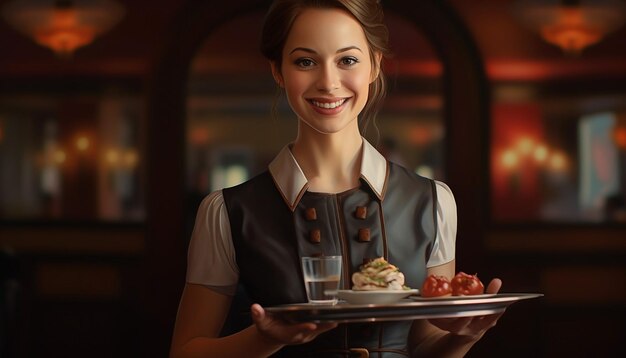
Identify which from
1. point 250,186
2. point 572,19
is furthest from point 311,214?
point 572,19

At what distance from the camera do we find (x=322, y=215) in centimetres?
158

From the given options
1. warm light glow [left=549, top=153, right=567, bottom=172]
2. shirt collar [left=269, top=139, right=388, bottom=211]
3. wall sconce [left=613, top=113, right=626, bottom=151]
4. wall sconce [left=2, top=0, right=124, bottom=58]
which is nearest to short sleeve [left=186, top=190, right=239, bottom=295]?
shirt collar [left=269, top=139, right=388, bottom=211]

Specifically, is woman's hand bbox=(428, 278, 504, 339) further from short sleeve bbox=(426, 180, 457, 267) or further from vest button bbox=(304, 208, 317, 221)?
vest button bbox=(304, 208, 317, 221)

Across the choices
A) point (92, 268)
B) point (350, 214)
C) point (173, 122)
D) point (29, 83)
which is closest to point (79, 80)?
point (29, 83)

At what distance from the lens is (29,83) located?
6.34 meters

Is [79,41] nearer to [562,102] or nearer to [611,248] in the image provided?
[562,102]

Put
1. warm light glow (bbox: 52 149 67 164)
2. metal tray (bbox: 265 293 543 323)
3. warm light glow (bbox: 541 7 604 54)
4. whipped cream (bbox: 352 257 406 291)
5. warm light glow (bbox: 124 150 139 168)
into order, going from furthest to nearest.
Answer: warm light glow (bbox: 52 149 67 164), warm light glow (bbox: 124 150 139 168), warm light glow (bbox: 541 7 604 54), whipped cream (bbox: 352 257 406 291), metal tray (bbox: 265 293 543 323)

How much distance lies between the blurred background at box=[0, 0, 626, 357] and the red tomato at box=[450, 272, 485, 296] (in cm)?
439

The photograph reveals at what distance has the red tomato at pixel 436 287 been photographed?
1475 millimetres

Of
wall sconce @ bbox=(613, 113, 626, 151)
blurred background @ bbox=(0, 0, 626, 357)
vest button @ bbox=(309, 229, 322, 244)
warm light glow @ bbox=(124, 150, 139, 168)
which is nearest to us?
vest button @ bbox=(309, 229, 322, 244)

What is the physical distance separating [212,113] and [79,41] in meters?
1.09

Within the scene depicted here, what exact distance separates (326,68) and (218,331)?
444 mm

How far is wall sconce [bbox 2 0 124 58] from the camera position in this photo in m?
5.87

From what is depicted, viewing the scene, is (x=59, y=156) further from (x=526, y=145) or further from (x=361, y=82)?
(x=361, y=82)
